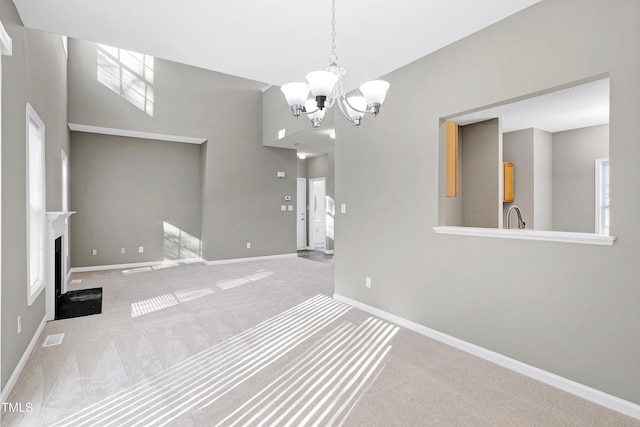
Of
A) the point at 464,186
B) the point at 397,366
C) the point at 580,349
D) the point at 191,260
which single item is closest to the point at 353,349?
the point at 397,366

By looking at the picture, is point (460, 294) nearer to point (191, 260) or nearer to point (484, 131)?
point (484, 131)

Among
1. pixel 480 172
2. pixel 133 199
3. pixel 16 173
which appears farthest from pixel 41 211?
pixel 480 172

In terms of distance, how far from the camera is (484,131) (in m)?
4.64

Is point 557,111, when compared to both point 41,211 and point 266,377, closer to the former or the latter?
point 266,377

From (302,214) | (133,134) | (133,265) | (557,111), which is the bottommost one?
(133,265)

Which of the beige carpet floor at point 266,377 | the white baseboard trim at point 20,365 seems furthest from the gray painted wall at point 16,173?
the beige carpet floor at point 266,377

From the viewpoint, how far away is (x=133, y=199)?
22.1ft

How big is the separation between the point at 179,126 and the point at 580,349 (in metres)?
6.85

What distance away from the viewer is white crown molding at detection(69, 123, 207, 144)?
5.99 m

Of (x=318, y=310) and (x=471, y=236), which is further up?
(x=471, y=236)

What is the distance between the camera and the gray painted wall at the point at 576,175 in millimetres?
5020

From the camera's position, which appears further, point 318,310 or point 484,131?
point 484,131

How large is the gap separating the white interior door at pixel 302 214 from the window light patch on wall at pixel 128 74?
4.23m

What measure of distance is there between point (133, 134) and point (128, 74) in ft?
3.56
